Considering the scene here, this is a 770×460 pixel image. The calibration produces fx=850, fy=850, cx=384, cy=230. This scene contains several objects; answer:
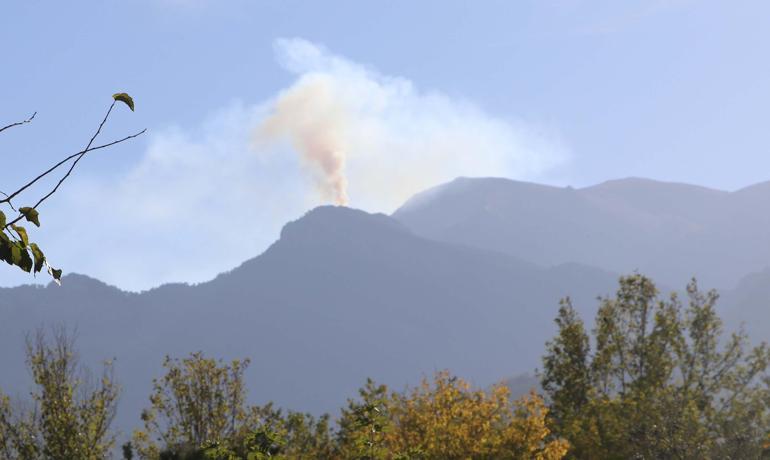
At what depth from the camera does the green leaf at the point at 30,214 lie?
18.4ft

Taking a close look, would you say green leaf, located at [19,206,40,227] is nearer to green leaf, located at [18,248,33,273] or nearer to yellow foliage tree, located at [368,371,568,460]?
green leaf, located at [18,248,33,273]

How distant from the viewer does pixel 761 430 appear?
30.1 meters

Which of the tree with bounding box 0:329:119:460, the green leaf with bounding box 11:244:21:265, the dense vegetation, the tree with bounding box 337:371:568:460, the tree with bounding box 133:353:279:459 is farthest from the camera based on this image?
the tree with bounding box 133:353:279:459

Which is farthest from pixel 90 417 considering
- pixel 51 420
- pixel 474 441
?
pixel 474 441

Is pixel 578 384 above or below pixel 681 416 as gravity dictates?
above

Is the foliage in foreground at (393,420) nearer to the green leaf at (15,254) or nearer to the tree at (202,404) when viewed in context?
the tree at (202,404)

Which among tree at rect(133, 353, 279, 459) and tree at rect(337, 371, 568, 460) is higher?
tree at rect(133, 353, 279, 459)

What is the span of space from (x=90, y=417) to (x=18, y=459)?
2.38m

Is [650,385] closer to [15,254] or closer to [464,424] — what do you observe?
[464,424]

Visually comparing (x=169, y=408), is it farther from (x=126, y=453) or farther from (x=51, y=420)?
(x=51, y=420)

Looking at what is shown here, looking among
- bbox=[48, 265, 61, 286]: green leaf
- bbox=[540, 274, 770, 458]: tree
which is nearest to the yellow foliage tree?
bbox=[540, 274, 770, 458]: tree

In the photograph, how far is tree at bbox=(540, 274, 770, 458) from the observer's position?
28.7m

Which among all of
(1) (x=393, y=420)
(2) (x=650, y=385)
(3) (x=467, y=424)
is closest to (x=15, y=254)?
(3) (x=467, y=424)

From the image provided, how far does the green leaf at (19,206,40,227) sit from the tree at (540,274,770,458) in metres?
25.1
